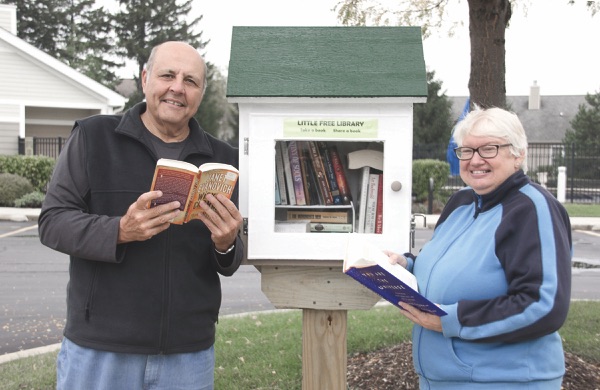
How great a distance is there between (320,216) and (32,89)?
1767cm

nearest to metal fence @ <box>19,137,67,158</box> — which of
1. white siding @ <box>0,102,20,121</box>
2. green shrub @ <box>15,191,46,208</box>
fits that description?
white siding @ <box>0,102,20,121</box>

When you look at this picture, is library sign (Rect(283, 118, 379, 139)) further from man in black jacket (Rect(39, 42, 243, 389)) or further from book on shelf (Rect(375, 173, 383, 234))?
man in black jacket (Rect(39, 42, 243, 389))

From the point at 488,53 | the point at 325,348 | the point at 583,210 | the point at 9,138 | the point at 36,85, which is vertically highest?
the point at 36,85

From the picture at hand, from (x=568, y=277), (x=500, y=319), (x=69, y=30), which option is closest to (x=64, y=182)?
(x=500, y=319)

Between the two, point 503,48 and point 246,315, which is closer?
point 503,48

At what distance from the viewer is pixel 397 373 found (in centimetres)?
367

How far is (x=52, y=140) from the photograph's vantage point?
18188mm

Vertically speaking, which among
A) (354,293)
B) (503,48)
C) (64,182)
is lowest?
(354,293)

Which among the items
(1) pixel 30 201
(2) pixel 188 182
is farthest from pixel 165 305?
(1) pixel 30 201

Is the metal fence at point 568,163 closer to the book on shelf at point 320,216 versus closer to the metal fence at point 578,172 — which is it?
the metal fence at point 578,172

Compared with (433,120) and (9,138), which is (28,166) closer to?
(9,138)

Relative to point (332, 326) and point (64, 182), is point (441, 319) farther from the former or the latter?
point (64, 182)

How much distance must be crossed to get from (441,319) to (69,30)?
3839cm

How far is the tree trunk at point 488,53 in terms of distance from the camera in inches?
153
